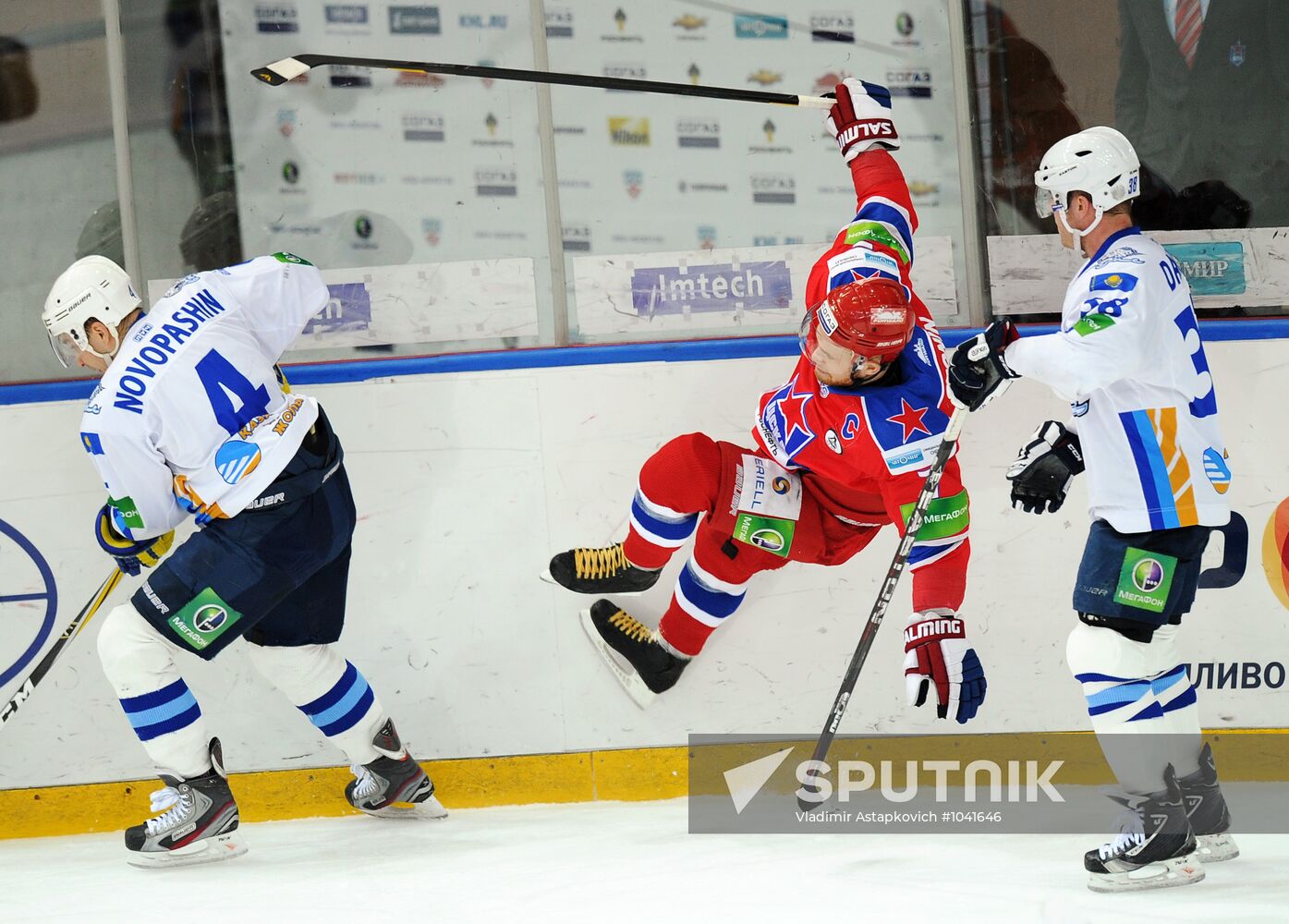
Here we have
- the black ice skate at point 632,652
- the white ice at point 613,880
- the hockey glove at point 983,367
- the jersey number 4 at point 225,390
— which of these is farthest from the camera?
the black ice skate at point 632,652

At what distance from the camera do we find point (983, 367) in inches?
106

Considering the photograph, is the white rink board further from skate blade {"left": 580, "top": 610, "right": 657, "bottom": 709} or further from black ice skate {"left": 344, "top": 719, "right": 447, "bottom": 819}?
black ice skate {"left": 344, "top": 719, "right": 447, "bottom": 819}

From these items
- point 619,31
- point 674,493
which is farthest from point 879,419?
point 619,31

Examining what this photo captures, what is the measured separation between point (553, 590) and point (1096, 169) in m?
1.67

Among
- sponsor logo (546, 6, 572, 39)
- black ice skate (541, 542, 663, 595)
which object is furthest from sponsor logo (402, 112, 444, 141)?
black ice skate (541, 542, 663, 595)

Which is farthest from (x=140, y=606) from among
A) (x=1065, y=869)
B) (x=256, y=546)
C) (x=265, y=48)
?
(x=1065, y=869)

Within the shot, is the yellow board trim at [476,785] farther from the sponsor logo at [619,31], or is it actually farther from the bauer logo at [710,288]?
the sponsor logo at [619,31]

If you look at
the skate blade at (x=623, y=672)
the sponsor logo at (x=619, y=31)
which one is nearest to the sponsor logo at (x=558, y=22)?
the sponsor logo at (x=619, y=31)

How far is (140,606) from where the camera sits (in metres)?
2.97

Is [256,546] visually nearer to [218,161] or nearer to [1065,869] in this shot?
[218,161]

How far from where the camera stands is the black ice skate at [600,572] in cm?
329

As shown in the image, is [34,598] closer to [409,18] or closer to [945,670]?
[409,18]

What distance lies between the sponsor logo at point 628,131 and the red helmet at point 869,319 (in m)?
0.98

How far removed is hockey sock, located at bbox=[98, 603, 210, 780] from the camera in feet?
9.70
